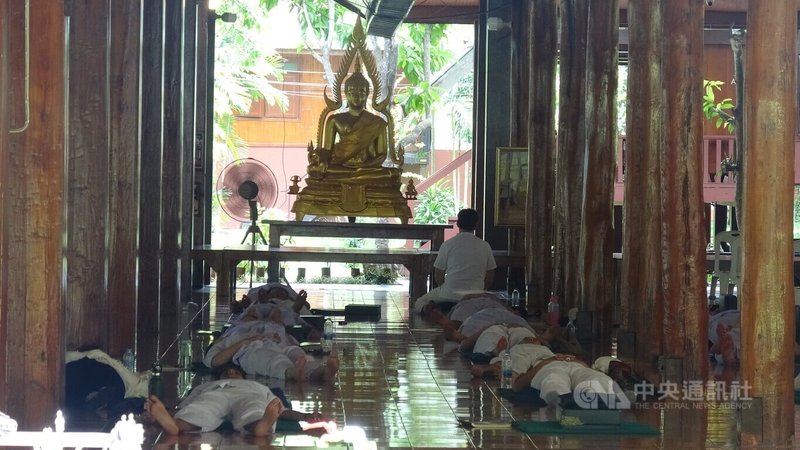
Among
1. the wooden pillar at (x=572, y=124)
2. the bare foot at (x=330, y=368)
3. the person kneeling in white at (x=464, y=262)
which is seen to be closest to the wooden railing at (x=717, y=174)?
the wooden pillar at (x=572, y=124)

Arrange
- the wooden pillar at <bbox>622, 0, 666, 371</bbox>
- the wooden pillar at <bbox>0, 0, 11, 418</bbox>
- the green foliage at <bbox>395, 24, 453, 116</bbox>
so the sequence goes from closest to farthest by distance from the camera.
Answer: the wooden pillar at <bbox>0, 0, 11, 418</bbox> → the wooden pillar at <bbox>622, 0, 666, 371</bbox> → the green foliage at <bbox>395, 24, 453, 116</bbox>

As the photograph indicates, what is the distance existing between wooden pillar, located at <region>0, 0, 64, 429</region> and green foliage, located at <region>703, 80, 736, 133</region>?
12.0 metres

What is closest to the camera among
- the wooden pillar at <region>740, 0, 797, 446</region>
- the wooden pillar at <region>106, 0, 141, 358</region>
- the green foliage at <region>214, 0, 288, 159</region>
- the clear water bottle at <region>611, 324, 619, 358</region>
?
the wooden pillar at <region>740, 0, 797, 446</region>

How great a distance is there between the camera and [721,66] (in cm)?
1847

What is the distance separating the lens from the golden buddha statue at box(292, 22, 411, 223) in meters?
15.7

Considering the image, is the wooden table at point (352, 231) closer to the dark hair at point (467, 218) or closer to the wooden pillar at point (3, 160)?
the dark hair at point (467, 218)

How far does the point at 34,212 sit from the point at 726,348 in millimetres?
5424

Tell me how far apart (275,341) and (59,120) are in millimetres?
2712

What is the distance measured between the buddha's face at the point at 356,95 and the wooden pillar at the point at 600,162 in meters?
5.81

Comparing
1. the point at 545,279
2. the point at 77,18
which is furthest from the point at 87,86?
the point at 545,279

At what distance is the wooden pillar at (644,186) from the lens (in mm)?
8633

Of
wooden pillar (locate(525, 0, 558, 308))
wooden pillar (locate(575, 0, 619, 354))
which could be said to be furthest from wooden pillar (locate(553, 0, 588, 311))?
wooden pillar (locate(525, 0, 558, 308))

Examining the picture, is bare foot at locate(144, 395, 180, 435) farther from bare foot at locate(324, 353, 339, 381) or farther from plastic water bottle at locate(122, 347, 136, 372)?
plastic water bottle at locate(122, 347, 136, 372)

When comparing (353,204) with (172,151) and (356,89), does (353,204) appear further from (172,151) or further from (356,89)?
(172,151)
